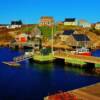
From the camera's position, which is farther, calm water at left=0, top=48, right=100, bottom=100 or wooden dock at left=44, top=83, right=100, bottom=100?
calm water at left=0, top=48, right=100, bottom=100

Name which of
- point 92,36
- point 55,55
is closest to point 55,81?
point 55,55

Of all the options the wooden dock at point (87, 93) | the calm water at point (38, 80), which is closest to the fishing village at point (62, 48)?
the wooden dock at point (87, 93)

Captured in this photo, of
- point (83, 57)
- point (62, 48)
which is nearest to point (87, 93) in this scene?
point (83, 57)

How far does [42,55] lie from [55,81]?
20.5 metres

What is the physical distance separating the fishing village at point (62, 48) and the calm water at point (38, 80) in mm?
2529

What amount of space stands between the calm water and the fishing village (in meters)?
2.53

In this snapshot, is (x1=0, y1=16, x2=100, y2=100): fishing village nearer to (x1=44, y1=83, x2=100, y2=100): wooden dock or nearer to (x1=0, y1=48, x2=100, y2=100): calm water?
(x1=44, y1=83, x2=100, y2=100): wooden dock

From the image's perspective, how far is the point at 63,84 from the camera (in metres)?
44.6

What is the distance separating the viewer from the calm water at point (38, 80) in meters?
39.2

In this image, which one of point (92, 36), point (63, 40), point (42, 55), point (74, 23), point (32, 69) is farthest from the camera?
point (74, 23)

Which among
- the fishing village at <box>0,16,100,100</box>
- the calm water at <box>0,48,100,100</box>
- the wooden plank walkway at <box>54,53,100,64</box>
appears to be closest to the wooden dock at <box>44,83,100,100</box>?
the fishing village at <box>0,16,100,100</box>

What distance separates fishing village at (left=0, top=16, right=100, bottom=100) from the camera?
31.3 meters

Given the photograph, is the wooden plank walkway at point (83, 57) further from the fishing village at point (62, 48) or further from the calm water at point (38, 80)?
the calm water at point (38, 80)

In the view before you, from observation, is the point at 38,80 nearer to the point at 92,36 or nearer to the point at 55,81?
the point at 55,81
